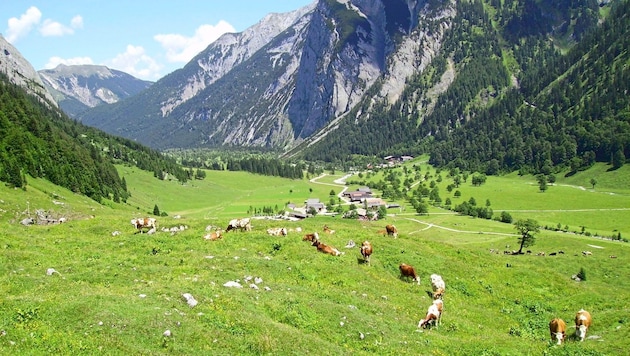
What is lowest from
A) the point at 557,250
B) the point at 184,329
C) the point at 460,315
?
the point at 557,250

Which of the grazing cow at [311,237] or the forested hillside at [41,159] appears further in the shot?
the forested hillside at [41,159]

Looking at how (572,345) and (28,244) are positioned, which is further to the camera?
(28,244)

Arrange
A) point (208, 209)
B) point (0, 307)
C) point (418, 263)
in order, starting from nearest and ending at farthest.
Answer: point (0, 307) → point (418, 263) → point (208, 209)

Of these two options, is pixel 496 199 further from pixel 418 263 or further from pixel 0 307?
pixel 0 307

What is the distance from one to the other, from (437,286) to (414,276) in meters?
2.10

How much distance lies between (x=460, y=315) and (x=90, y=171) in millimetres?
116408

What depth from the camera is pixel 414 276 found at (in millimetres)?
33812

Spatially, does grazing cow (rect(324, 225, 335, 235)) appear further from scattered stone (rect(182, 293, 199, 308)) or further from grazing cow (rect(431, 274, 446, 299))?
scattered stone (rect(182, 293, 199, 308))

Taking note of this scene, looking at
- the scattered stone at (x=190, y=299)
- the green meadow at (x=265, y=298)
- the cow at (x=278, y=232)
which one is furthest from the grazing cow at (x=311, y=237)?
the scattered stone at (x=190, y=299)

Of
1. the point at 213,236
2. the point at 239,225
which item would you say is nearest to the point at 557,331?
the point at 213,236

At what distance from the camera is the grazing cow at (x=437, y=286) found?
3080cm

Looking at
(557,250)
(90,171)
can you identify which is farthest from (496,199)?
(90,171)

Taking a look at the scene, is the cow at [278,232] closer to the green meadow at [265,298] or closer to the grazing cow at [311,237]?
the green meadow at [265,298]

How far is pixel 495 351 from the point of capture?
72.5 feet
